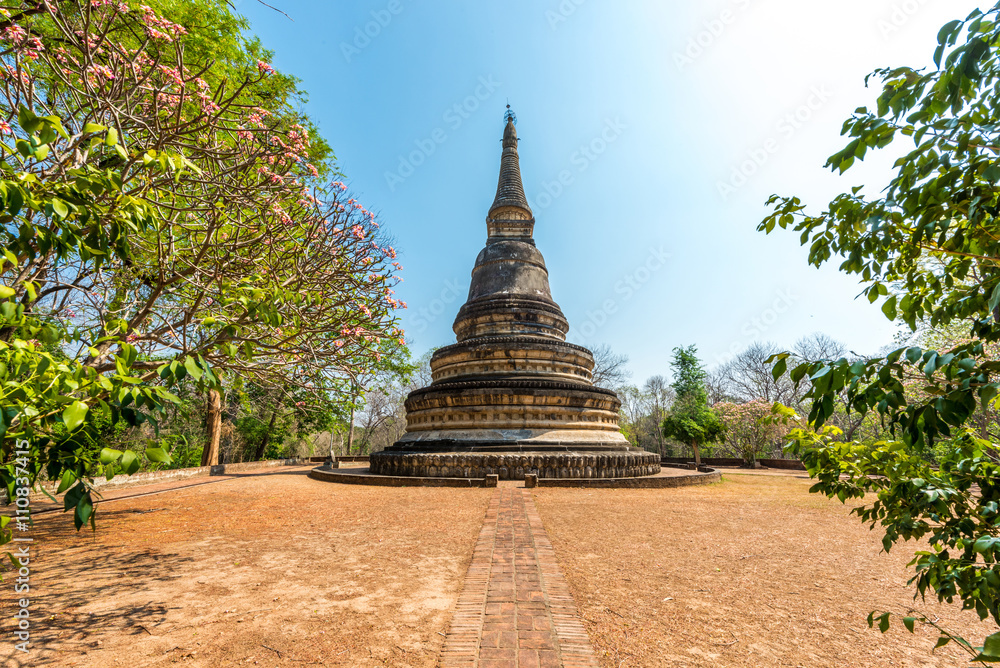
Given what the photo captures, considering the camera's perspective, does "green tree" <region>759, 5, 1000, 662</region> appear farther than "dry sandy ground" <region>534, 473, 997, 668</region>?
No

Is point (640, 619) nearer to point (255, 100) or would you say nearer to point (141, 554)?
point (141, 554)

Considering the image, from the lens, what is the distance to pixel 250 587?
477cm

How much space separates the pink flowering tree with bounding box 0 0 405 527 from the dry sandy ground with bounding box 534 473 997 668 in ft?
12.6

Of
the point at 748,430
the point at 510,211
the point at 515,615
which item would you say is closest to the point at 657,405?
the point at 748,430

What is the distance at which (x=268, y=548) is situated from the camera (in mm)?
6332

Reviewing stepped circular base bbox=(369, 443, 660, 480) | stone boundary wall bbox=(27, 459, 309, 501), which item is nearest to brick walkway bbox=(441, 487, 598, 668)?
stepped circular base bbox=(369, 443, 660, 480)

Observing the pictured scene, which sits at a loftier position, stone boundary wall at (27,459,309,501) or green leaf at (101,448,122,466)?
green leaf at (101,448,122,466)

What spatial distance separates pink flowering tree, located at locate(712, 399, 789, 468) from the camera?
31422 mm

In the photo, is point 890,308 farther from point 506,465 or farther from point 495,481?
point 506,465

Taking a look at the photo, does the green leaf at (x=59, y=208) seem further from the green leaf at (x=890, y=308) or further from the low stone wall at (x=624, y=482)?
the low stone wall at (x=624, y=482)

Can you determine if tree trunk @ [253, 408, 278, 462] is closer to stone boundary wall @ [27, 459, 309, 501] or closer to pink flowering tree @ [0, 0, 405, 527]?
stone boundary wall @ [27, 459, 309, 501]

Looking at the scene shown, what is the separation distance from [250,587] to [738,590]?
5160 millimetres

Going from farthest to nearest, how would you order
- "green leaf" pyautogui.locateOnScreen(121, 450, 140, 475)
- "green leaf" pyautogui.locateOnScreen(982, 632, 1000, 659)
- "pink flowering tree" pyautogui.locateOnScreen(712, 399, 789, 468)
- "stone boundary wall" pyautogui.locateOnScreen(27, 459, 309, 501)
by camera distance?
"pink flowering tree" pyautogui.locateOnScreen(712, 399, 789, 468) → "stone boundary wall" pyautogui.locateOnScreen(27, 459, 309, 501) → "green leaf" pyautogui.locateOnScreen(121, 450, 140, 475) → "green leaf" pyautogui.locateOnScreen(982, 632, 1000, 659)

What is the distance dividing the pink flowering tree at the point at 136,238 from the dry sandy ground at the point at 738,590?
384cm
